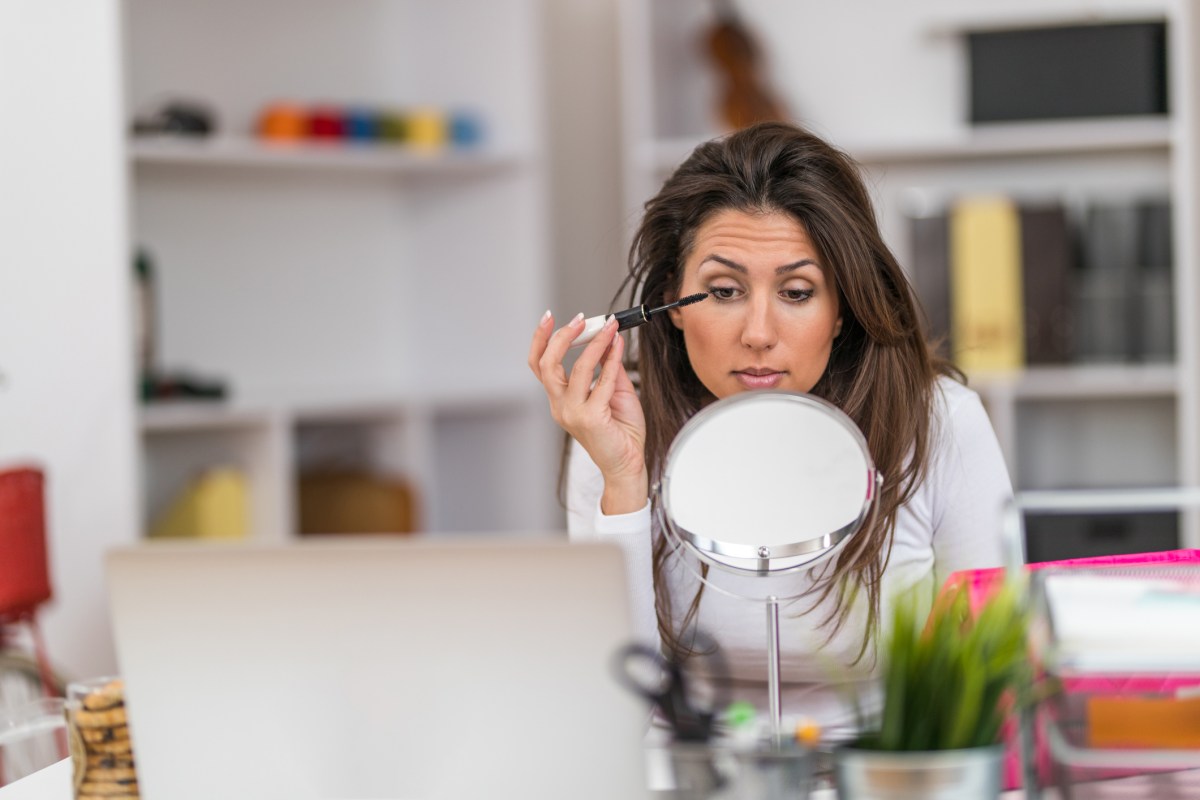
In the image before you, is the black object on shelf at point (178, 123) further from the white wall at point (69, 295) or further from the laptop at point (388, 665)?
the laptop at point (388, 665)

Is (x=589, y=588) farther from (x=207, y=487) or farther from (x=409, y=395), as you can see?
(x=409, y=395)

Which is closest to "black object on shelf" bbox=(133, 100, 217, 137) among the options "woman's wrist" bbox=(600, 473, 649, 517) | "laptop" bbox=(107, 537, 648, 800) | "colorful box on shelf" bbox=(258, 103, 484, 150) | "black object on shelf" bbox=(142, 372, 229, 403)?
"colorful box on shelf" bbox=(258, 103, 484, 150)

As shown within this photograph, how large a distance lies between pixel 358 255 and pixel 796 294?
240 cm

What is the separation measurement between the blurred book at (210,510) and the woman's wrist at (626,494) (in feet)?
6.06

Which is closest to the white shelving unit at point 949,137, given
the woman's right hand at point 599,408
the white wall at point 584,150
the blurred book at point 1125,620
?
the white wall at point 584,150

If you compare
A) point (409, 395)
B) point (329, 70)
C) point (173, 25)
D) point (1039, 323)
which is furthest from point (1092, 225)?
point (173, 25)

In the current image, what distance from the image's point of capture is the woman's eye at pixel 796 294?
1381 mm

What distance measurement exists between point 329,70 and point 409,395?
2.83 feet

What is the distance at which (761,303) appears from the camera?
137 centimetres

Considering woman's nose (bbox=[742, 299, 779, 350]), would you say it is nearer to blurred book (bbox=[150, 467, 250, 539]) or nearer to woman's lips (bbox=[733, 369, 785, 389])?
woman's lips (bbox=[733, 369, 785, 389])

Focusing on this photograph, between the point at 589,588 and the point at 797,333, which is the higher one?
the point at 797,333

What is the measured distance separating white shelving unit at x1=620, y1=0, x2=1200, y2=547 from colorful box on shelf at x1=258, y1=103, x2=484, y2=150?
41 centimetres

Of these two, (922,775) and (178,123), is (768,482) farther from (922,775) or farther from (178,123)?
(178,123)

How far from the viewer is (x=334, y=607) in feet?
2.94
